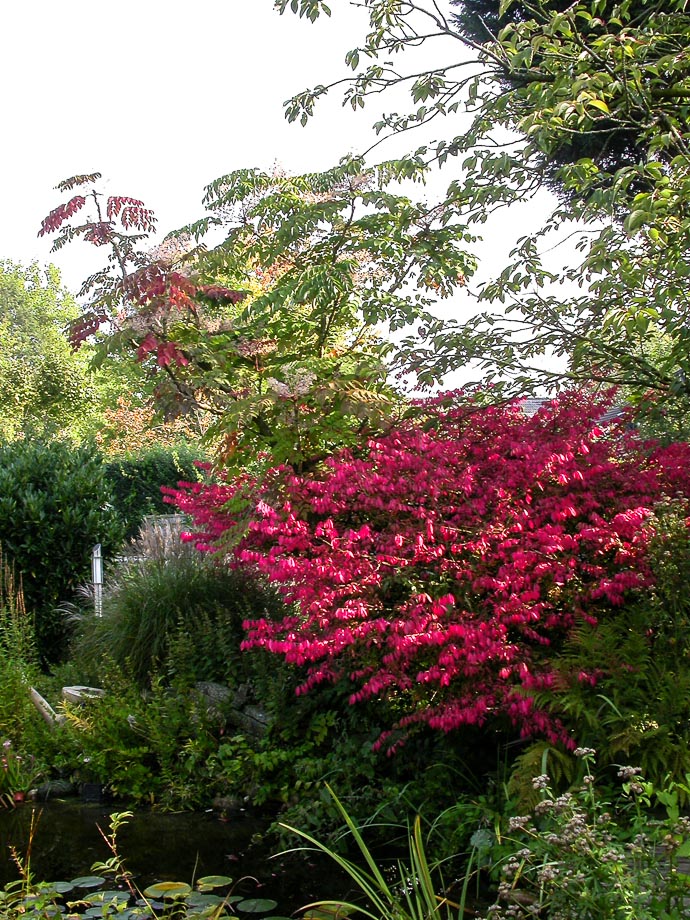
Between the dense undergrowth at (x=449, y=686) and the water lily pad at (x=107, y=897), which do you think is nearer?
the water lily pad at (x=107, y=897)

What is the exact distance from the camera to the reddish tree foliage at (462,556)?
4543 millimetres

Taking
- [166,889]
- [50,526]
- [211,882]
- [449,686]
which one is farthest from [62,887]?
[50,526]

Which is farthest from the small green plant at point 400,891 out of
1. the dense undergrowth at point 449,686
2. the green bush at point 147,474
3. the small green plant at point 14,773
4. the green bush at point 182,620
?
the green bush at point 147,474

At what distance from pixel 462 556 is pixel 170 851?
86.2 inches

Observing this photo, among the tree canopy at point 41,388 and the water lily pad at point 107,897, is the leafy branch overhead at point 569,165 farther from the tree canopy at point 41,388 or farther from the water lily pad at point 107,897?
the tree canopy at point 41,388

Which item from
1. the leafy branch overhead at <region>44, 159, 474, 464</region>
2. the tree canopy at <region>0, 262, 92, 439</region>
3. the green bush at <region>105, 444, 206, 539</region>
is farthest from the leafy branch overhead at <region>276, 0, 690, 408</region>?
the tree canopy at <region>0, 262, 92, 439</region>

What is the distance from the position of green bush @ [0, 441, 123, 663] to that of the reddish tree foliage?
4221mm

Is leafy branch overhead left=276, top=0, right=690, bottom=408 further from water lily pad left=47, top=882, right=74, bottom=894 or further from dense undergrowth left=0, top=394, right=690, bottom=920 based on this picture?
water lily pad left=47, top=882, right=74, bottom=894

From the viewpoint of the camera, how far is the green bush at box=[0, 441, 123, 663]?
344 inches

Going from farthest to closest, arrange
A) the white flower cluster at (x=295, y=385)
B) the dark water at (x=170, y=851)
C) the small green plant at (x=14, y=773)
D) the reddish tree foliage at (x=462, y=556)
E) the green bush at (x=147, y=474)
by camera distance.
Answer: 1. the green bush at (x=147, y=474)
2. the small green plant at (x=14, y=773)
3. the white flower cluster at (x=295, y=385)
4. the reddish tree foliage at (x=462, y=556)
5. the dark water at (x=170, y=851)

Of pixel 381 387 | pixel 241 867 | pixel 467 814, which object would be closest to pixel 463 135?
pixel 381 387

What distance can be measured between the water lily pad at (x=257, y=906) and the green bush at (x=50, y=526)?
17.0ft

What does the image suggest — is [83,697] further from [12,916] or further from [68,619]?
[12,916]

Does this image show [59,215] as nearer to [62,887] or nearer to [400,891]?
[62,887]
